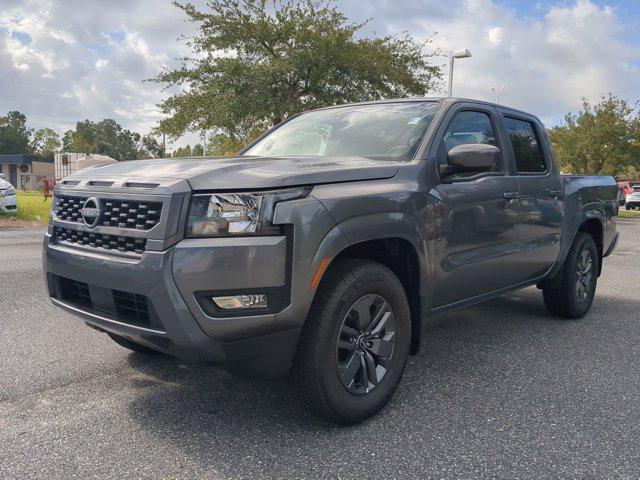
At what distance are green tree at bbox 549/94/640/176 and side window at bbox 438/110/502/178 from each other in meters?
32.1

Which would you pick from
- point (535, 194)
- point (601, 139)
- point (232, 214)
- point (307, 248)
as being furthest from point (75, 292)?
point (601, 139)

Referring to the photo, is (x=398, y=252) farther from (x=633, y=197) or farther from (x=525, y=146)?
(x=633, y=197)

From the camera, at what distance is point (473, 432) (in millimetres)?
2953

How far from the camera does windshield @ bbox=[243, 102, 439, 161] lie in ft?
12.2

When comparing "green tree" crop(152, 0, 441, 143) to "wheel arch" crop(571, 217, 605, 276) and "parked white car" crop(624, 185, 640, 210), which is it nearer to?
"wheel arch" crop(571, 217, 605, 276)

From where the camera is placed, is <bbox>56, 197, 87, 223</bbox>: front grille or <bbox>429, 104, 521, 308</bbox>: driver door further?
<bbox>429, 104, 521, 308</bbox>: driver door

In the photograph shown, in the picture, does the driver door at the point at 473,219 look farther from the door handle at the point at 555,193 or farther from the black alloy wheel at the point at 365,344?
the door handle at the point at 555,193

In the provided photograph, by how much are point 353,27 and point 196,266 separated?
18.2m

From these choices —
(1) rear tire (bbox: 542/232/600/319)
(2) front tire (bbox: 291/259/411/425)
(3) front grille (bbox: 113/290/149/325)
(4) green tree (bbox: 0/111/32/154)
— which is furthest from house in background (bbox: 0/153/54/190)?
(2) front tire (bbox: 291/259/411/425)

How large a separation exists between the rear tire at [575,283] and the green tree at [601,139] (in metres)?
30.5

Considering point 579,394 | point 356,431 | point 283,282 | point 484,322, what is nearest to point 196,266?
point 283,282

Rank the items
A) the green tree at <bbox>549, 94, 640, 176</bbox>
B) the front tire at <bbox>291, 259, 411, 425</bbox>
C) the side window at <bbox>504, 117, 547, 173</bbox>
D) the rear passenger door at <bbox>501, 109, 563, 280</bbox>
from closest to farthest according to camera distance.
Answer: the front tire at <bbox>291, 259, 411, 425</bbox> < the rear passenger door at <bbox>501, 109, 563, 280</bbox> < the side window at <bbox>504, 117, 547, 173</bbox> < the green tree at <bbox>549, 94, 640, 176</bbox>

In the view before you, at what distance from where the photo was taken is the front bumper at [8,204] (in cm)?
1545

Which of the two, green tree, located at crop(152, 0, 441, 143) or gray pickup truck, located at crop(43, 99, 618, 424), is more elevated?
green tree, located at crop(152, 0, 441, 143)
